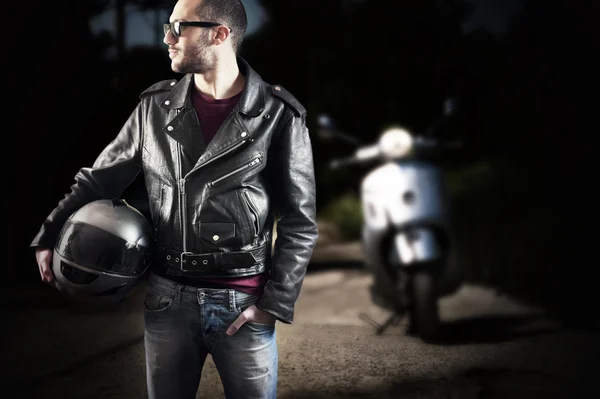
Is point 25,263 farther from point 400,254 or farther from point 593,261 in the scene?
point 593,261

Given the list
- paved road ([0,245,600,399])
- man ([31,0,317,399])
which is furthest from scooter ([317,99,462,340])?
man ([31,0,317,399])

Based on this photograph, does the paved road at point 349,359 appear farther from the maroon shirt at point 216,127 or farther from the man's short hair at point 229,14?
the man's short hair at point 229,14

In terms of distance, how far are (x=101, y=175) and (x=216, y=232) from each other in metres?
0.49

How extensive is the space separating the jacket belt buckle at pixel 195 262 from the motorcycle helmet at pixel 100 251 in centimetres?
16

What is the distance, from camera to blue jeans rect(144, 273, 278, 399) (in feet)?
7.36

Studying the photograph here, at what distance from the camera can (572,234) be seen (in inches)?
221

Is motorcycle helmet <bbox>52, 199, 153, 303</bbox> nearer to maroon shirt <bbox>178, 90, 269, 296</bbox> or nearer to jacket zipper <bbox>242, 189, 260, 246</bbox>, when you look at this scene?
maroon shirt <bbox>178, 90, 269, 296</bbox>

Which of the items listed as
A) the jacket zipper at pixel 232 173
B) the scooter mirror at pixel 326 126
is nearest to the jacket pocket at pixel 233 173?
the jacket zipper at pixel 232 173

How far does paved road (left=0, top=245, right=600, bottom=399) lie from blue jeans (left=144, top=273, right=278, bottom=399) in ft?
4.01

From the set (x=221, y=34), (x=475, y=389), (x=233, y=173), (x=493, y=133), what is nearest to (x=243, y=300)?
(x=233, y=173)

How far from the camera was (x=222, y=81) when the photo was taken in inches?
92.9

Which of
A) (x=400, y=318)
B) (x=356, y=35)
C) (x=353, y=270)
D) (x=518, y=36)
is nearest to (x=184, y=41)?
(x=400, y=318)

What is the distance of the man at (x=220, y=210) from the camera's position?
2.25m

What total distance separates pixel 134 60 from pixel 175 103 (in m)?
2.61
